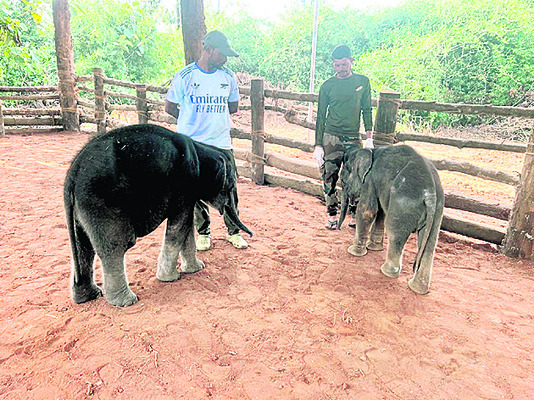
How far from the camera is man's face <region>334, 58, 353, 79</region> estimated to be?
167 inches

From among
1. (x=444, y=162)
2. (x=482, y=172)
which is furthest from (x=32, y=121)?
(x=482, y=172)

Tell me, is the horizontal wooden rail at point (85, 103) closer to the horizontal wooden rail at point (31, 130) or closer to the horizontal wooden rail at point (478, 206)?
the horizontal wooden rail at point (31, 130)

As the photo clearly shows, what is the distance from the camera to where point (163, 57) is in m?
16.7

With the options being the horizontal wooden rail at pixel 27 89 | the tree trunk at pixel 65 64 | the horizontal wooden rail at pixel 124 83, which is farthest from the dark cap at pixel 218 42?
the horizontal wooden rail at pixel 27 89

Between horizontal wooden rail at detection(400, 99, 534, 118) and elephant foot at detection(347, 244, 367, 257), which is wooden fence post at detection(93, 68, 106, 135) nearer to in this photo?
horizontal wooden rail at detection(400, 99, 534, 118)

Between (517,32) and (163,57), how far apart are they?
1299 centimetres

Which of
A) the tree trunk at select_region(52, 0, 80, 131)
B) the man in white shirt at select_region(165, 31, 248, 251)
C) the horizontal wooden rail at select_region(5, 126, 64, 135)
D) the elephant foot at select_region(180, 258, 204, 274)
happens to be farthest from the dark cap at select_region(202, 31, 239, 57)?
the horizontal wooden rail at select_region(5, 126, 64, 135)

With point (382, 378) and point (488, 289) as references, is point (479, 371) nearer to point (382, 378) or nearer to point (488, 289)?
point (382, 378)

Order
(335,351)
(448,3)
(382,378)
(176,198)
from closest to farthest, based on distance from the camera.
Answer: (382,378) < (335,351) < (176,198) < (448,3)

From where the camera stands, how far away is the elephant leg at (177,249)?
10.6ft

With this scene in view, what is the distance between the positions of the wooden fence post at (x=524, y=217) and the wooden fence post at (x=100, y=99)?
363 inches

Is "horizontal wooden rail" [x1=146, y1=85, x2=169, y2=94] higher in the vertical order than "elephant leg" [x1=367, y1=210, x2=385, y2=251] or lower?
higher

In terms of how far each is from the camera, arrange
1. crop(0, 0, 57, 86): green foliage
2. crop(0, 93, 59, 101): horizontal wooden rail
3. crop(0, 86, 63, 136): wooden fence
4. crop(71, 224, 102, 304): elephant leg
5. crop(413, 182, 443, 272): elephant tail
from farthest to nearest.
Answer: crop(0, 86, 63, 136): wooden fence
crop(0, 93, 59, 101): horizontal wooden rail
crop(0, 0, 57, 86): green foliage
crop(413, 182, 443, 272): elephant tail
crop(71, 224, 102, 304): elephant leg

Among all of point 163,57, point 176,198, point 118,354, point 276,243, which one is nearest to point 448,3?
point 163,57
